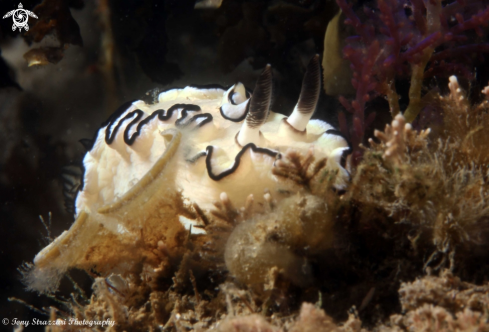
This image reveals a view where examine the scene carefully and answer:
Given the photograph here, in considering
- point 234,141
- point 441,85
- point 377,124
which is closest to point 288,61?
point 377,124

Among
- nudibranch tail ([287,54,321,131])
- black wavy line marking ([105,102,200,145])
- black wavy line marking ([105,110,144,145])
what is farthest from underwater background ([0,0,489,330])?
nudibranch tail ([287,54,321,131])

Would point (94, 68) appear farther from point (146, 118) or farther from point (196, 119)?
point (196, 119)

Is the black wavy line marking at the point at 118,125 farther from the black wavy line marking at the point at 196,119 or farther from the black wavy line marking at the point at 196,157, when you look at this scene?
the black wavy line marking at the point at 196,157

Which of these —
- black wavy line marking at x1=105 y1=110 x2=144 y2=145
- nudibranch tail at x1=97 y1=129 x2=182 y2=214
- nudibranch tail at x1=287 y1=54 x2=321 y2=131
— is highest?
nudibranch tail at x1=287 y1=54 x2=321 y2=131

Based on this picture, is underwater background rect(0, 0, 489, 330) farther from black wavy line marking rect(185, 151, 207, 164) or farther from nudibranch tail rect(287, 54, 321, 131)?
black wavy line marking rect(185, 151, 207, 164)

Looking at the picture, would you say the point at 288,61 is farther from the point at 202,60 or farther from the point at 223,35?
the point at 202,60

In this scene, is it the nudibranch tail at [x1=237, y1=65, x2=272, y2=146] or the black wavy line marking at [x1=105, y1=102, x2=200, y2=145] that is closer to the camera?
the nudibranch tail at [x1=237, y1=65, x2=272, y2=146]

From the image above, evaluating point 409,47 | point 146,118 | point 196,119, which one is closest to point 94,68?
point 146,118
